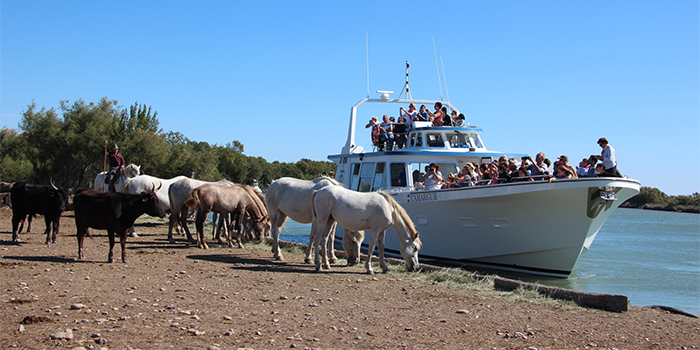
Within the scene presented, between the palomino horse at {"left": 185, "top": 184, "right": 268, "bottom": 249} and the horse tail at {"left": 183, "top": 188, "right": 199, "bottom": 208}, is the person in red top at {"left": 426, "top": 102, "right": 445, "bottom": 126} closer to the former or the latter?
the palomino horse at {"left": 185, "top": 184, "right": 268, "bottom": 249}

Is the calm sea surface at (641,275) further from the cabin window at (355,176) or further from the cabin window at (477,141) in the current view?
the cabin window at (355,176)

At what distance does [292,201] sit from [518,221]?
231 inches

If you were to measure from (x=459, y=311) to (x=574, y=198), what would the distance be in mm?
6759

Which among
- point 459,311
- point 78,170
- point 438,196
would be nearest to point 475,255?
point 438,196

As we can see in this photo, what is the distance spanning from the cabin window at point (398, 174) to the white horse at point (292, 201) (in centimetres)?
628

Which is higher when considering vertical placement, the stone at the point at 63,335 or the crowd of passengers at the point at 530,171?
the crowd of passengers at the point at 530,171

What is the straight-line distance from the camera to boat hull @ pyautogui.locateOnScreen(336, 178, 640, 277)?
12703mm

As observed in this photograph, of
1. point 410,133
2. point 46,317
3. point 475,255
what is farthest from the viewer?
point 410,133

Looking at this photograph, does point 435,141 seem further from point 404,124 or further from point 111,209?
point 111,209

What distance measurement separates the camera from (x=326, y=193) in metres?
10.2

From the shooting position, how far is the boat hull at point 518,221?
41.7ft

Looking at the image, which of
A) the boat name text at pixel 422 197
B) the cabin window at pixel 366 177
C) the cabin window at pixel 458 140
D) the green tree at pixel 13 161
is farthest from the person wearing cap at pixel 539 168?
the green tree at pixel 13 161

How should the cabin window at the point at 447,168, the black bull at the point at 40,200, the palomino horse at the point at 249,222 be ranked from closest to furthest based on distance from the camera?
the black bull at the point at 40,200 < the palomino horse at the point at 249,222 < the cabin window at the point at 447,168

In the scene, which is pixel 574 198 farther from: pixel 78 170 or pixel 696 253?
pixel 78 170
